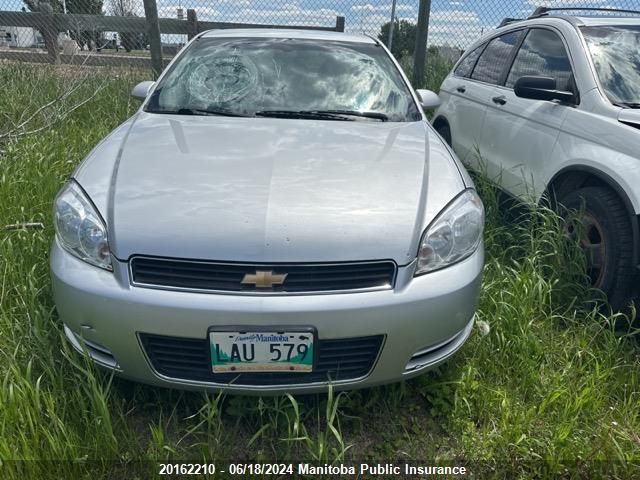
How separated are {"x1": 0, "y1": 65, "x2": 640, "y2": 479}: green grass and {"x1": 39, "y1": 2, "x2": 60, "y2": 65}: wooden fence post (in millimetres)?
5702

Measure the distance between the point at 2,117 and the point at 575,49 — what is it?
4.95m

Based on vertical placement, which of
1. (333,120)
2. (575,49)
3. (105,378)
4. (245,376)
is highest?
(575,49)

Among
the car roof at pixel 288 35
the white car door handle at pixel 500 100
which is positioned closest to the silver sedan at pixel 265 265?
the car roof at pixel 288 35

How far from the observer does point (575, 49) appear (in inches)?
113

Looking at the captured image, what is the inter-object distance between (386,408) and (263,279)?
0.82m

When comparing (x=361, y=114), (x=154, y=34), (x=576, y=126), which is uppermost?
(x=154, y=34)

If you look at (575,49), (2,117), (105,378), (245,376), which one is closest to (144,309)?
(245,376)

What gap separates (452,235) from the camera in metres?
1.68

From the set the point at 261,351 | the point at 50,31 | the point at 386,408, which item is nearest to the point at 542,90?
the point at 386,408

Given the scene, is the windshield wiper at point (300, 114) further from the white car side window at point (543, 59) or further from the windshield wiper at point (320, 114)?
the white car side window at point (543, 59)

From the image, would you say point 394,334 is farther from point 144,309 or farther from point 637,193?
point 637,193

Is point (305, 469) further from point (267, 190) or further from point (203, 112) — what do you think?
point (203, 112)

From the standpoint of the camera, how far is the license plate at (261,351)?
4.82ft

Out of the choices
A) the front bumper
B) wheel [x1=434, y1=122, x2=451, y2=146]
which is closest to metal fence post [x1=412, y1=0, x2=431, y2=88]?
wheel [x1=434, y1=122, x2=451, y2=146]
